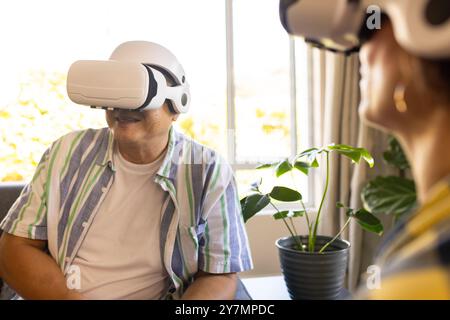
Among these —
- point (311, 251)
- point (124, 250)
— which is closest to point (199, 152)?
point (124, 250)

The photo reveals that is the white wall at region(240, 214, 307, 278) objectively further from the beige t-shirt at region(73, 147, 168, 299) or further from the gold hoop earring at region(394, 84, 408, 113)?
the gold hoop earring at region(394, 84, 408, 113)

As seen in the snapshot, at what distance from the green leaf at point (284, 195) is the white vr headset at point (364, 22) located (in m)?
1.18

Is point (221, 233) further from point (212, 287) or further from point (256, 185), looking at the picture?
point (256, 185)

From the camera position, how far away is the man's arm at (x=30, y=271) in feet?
3.43

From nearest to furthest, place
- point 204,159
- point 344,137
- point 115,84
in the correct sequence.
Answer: point 115,84
point 204,159
point 344,137

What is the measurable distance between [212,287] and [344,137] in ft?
4.58

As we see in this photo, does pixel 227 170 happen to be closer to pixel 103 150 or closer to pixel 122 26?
pixel 103 150

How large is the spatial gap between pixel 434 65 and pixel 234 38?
2.13 meters

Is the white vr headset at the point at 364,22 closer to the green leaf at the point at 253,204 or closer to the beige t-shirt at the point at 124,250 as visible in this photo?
the beige t-shirt at the point at 124,250

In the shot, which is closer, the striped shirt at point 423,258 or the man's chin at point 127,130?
the striped shirt at point 423,258

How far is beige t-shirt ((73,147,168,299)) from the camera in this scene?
1.12 m

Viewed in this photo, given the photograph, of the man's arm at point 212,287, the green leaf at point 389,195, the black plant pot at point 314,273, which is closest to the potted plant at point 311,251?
the black plant pot at point 314,273

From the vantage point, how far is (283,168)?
1.57 metres

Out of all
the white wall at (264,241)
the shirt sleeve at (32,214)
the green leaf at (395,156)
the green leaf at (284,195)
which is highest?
the shirt sleeve at (32,214)
